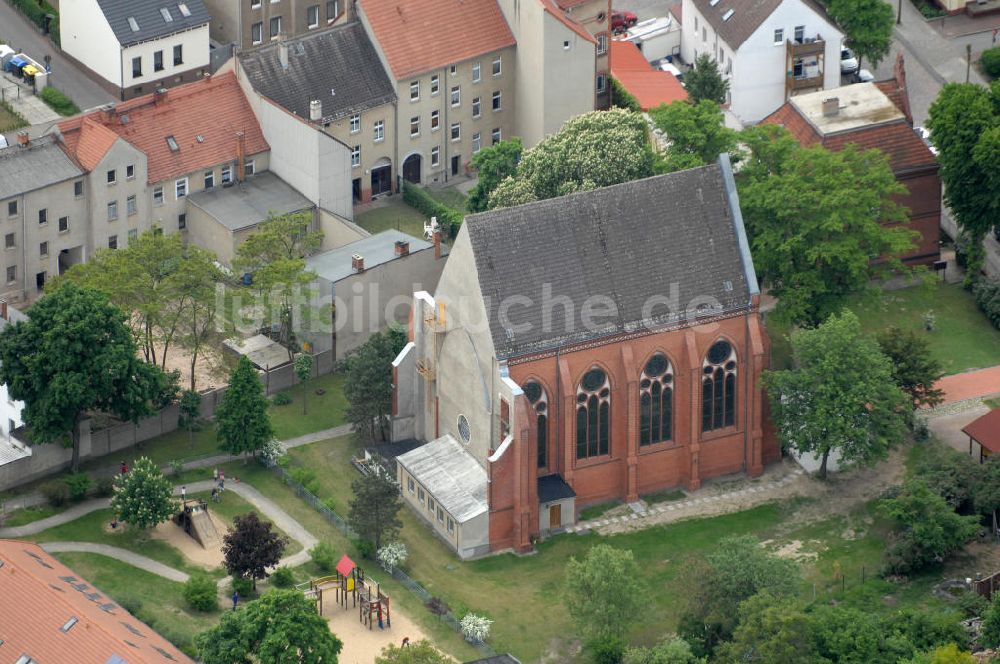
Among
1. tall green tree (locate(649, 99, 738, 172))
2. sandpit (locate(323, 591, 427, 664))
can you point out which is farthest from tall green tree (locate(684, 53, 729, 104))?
sandpit (locate(323, 591, 427, 664))

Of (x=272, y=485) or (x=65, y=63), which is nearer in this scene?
(x=272, y=485)

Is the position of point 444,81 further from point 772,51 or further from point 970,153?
point 970,153

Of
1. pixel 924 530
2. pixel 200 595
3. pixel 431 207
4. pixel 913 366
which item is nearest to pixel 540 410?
→ pixel 200 595

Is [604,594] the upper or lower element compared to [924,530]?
upper

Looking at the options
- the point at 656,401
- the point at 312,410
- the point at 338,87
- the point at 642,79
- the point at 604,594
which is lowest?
the point at 312,410

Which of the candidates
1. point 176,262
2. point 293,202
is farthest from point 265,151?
point 176,262

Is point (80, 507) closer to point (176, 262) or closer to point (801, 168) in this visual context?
point (176, 262)
